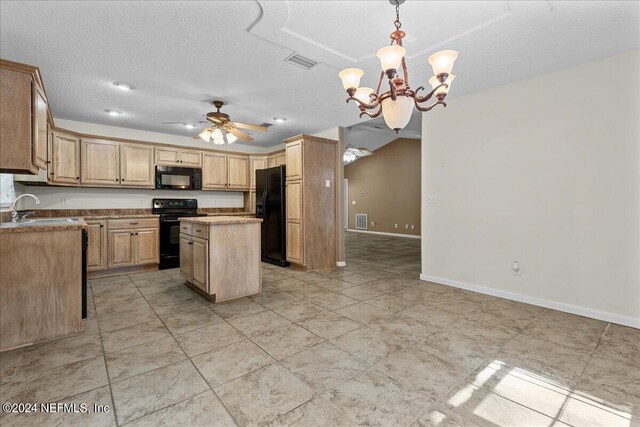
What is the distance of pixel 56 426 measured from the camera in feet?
4.90

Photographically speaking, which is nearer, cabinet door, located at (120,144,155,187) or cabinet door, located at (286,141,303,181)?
cabinet door, located at (286,141,303,181)

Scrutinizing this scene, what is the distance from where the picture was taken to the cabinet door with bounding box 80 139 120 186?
4.69 meters

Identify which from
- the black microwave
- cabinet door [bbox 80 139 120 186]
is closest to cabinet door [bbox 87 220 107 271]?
cabinet door [bbox 80 139 120 186]

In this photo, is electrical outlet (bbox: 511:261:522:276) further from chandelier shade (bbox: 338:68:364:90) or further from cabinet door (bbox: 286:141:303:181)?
cabinet door (bbox: 286:141:303:181)

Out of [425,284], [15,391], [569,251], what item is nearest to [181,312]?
[15,391]

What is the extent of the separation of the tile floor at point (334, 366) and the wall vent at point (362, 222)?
298 inches

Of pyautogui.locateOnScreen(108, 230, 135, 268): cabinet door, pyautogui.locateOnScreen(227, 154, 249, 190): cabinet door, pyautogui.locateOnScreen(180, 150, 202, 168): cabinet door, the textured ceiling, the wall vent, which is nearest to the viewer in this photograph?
the textured ceiling

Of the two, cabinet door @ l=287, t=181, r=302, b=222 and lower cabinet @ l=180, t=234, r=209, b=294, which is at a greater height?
cabinet door @ l=287, t=181, r=302, b=222

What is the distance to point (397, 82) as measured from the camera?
7.12ft

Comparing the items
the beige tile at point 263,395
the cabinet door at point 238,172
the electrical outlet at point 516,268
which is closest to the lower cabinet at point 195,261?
the beige tile at point 263,395

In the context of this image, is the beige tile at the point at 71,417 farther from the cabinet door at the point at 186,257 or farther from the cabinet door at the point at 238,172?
the cabinet door at the point at 238,172

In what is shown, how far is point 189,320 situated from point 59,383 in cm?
106

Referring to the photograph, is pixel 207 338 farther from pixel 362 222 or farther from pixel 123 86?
pixel 362 222

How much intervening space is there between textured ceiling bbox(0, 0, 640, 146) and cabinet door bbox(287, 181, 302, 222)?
5.28ft
